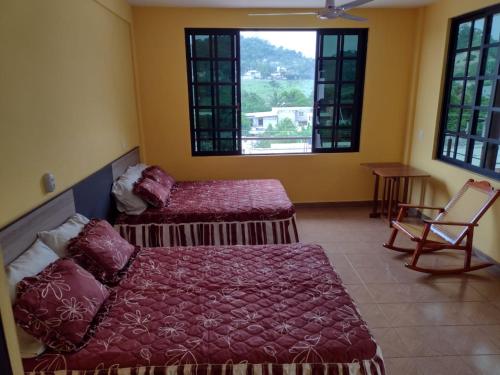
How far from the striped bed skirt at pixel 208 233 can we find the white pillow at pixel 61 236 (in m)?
0.92

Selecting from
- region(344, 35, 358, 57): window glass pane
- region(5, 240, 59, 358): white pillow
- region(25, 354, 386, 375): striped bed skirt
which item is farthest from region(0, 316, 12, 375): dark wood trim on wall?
region(344, 35, 358, 57): window glass pane

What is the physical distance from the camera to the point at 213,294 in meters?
2.01

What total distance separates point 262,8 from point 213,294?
11.8ft

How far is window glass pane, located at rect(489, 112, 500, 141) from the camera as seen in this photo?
10.8 ft

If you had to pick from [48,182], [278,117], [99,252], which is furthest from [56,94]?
[278,117]

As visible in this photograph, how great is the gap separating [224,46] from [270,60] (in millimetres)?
666

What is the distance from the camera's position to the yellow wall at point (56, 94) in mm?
1842

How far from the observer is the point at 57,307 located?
160 centimetres

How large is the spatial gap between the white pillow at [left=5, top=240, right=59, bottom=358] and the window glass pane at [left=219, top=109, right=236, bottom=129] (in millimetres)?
2969

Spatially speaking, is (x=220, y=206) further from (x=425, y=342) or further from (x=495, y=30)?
(x=495, y=30)

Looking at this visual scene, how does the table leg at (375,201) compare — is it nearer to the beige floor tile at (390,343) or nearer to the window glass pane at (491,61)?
the window glass pane at (491,61)

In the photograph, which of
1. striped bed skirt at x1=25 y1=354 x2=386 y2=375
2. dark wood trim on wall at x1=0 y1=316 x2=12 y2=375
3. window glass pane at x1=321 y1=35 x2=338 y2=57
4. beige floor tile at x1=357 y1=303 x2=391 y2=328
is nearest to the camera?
dark wood trim on wall at x1=0 y1=316 x2=12 y2=375

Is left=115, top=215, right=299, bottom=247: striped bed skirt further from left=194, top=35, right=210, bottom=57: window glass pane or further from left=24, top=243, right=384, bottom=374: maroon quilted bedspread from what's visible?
left=194, top=35, right=210, bottom=57: window glass pane

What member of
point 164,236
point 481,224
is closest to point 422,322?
point 481,224
